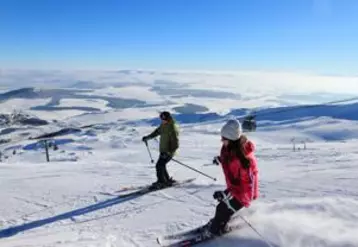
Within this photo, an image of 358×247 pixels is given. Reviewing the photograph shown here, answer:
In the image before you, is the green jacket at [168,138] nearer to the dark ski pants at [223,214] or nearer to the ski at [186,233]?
the ski at [186,233]

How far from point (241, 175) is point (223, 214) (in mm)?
707

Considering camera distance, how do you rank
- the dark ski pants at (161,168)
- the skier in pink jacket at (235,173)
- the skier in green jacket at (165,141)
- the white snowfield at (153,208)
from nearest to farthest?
the skier in pink jacket at (235,173)
the white snowfield at (153,208)
the skier in green jacket at (165,141)
the dark ski pants at (161,168)

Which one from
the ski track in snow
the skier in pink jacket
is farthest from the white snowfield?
the skier in pink jacket

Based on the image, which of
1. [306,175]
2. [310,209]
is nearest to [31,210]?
[310,209]

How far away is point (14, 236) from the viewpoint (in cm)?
793

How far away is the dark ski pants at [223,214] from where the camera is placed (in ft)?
20.8

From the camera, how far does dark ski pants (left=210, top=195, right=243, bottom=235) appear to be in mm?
6328

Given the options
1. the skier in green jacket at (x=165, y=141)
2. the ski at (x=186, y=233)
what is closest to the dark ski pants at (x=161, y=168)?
the skier in green jacket at (x=165, y=141)

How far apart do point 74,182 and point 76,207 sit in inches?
102

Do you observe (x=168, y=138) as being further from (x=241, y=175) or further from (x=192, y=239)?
(x=241, y=175)

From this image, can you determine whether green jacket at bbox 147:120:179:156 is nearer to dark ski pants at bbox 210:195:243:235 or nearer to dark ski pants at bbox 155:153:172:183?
dark ski pants at bbox 155:153:172:183

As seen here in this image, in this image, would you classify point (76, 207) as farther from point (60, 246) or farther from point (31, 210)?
point (60, 246)

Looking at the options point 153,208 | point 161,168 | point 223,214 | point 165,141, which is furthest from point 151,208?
point 223,214

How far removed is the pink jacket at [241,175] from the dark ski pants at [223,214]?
0.10 metres
